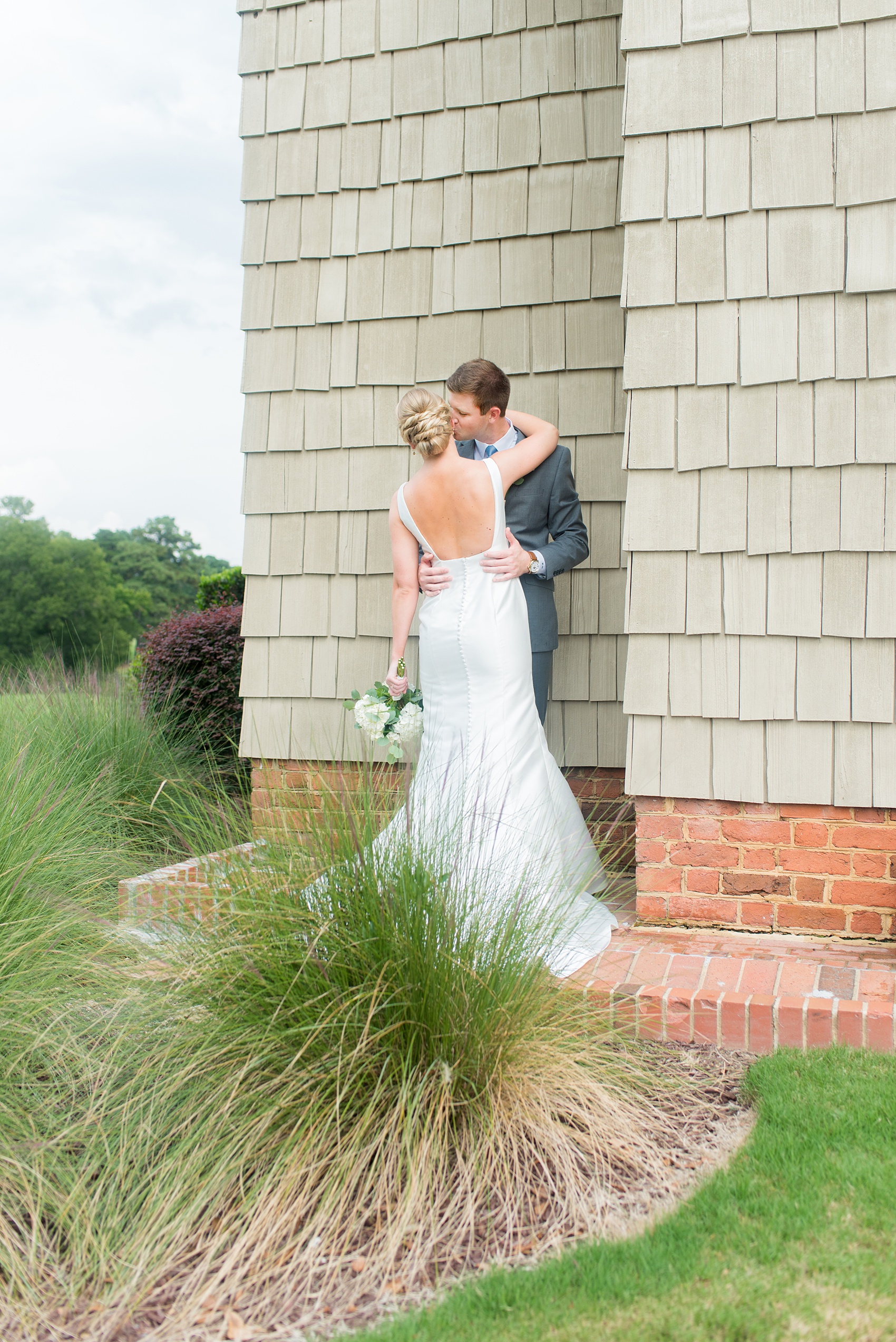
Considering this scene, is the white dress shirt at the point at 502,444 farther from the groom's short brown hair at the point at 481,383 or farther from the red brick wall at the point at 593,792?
the red brick wall at the point at 593,792

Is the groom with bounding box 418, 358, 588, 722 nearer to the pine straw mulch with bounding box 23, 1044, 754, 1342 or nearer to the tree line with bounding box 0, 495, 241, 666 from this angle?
the pine straw mulch with bounding box 23, 1044, 754, 1342

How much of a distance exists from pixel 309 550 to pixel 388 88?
2.14 meters

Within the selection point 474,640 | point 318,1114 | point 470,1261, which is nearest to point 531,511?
point 474,640

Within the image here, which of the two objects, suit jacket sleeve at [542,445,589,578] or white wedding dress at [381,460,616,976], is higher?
suit jacket sleeve at [542,445,589,578]

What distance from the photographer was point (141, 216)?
1598 inches

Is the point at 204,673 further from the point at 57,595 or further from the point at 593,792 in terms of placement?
the point at 57,595

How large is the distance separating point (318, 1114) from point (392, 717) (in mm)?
1879

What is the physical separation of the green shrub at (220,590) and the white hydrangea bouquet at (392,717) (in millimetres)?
4880

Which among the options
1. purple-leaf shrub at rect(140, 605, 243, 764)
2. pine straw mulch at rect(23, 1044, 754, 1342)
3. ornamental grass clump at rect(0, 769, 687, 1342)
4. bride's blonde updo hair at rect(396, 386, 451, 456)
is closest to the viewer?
pine straw mulch at rect(23, 1044, 754, 1342)

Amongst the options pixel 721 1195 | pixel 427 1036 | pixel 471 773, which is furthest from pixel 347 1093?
pixel 471 773

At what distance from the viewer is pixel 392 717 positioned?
3.79 meters

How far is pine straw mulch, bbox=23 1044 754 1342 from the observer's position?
1.79 meters

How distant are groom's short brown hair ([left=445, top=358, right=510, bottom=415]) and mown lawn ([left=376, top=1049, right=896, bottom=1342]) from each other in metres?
2.58

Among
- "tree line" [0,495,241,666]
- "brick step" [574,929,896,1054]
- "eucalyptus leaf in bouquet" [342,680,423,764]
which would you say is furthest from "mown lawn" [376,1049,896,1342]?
"tree line" [0,495,241,666]
